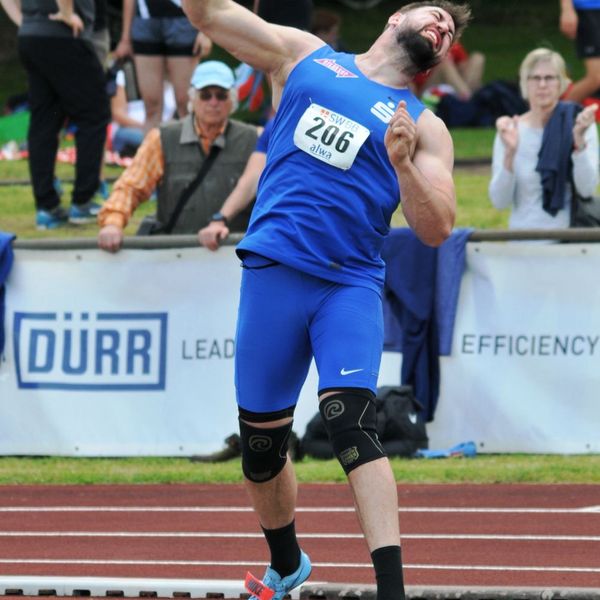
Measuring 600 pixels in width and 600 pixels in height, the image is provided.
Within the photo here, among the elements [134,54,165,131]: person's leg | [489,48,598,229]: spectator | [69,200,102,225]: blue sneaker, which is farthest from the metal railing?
[134,54,165,131]: person's leg

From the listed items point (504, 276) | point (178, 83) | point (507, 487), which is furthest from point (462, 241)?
point (178, 83)

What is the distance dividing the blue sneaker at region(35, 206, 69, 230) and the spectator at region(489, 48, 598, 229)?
3.62 metres

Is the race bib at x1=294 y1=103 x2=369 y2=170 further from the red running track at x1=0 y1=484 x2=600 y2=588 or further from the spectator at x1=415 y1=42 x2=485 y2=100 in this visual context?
the spectator at x1=415 y1=42 x2=485 y2=100

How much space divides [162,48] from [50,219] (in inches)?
63.9

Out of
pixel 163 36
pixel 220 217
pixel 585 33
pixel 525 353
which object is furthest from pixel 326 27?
pixel 525 353

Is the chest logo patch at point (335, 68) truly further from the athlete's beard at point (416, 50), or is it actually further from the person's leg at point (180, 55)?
the person's leg at point (180, 55)

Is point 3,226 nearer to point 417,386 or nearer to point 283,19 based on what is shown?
point 283,19

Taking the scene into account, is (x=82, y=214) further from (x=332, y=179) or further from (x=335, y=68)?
(x=332, y=179)

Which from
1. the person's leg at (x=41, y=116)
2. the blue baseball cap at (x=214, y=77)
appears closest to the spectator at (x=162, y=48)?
the person's leg at (x=41, y=116)

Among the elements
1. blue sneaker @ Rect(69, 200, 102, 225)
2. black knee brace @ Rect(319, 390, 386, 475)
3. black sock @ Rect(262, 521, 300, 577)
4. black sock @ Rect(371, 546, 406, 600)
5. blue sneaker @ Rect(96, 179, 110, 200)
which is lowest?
blue sneaker @ Rect(96, 179, 110, 200)

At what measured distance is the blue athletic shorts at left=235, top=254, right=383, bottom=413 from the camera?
5715 millimetres

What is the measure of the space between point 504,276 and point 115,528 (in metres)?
2.99

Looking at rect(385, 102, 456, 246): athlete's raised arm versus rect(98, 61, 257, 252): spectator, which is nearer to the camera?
rect(385, 102, 456, 246): athlete's raised arm

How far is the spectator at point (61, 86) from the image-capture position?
1200 cm
